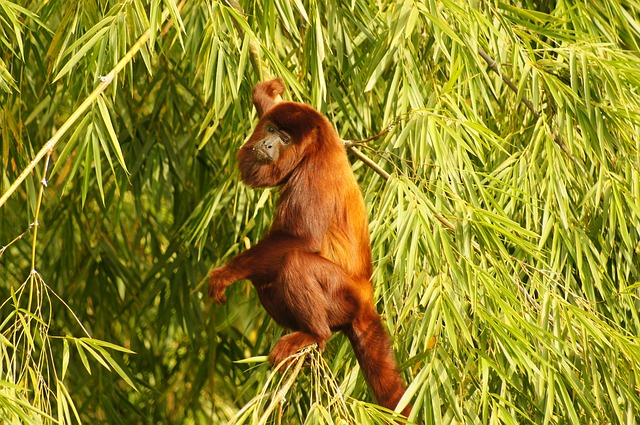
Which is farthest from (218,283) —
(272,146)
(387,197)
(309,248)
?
(387,197)

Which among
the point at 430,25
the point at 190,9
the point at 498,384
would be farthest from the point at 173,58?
Result: the point at 498,384

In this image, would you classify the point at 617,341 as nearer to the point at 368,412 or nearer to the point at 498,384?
the point at 498,384

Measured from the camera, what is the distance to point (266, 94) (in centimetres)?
383

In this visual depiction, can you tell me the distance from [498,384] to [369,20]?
1698 millimetres

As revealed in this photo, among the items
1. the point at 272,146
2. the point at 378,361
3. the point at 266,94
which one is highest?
the point at 266,94

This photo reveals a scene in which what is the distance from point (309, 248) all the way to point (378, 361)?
54 cm

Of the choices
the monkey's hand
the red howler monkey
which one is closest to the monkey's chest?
the red howler monkey

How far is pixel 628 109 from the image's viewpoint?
369cm

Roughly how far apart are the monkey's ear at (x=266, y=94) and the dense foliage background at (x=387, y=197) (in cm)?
7

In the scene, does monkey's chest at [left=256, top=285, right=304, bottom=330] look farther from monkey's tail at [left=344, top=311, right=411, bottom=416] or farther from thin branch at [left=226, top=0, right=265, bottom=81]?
thin branch at [left=226, top=0, right=265, bottom=81]

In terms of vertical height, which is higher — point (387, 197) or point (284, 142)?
Result: point (284, 142)

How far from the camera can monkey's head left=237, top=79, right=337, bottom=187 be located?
144 inches

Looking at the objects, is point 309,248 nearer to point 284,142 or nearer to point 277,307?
point 277,307

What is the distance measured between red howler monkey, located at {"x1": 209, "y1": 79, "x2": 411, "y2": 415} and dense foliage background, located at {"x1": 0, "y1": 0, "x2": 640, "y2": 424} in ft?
0.36
